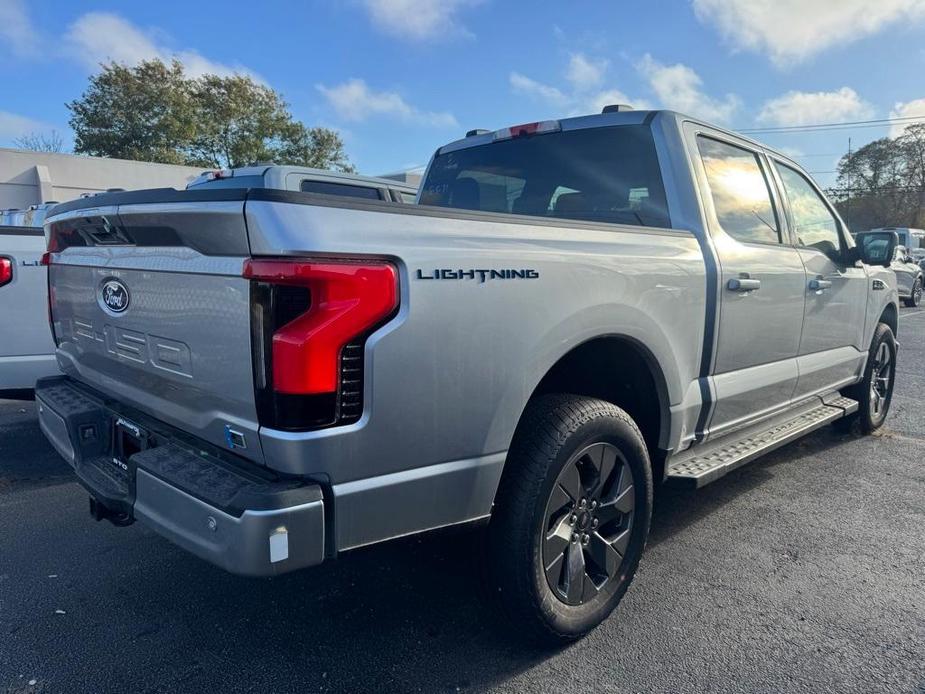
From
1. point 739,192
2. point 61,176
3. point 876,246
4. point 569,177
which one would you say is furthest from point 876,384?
point 61,176

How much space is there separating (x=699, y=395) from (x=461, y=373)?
1515mm

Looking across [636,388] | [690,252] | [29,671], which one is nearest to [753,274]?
[690,252]

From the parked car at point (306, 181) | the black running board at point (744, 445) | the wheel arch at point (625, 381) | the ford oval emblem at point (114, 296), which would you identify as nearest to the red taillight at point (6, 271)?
the parked car at point (306, 181)

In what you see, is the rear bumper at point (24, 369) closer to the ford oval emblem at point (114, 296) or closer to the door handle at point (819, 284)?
the ford oval emblem at point (114, 296)

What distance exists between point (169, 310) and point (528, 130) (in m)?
2.26

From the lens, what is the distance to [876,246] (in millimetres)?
4410

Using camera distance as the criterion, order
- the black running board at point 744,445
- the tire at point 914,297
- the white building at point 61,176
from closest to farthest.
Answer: the black running board at point 744,445
the tire at point 914,297
the white building at point 61,176

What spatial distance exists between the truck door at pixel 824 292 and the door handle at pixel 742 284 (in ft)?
2.57

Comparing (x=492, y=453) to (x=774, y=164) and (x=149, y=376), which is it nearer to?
(x=149, y=376)

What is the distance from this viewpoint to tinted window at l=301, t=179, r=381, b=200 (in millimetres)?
6043

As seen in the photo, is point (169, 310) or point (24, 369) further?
point (24, 369)

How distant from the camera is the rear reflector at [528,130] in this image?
11.7 ft

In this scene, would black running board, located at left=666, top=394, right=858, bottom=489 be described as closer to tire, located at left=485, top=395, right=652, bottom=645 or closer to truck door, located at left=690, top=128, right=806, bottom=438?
truck door, located at left=690, top=128, right=806, bottom=438

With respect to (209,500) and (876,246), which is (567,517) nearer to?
(209,500)
